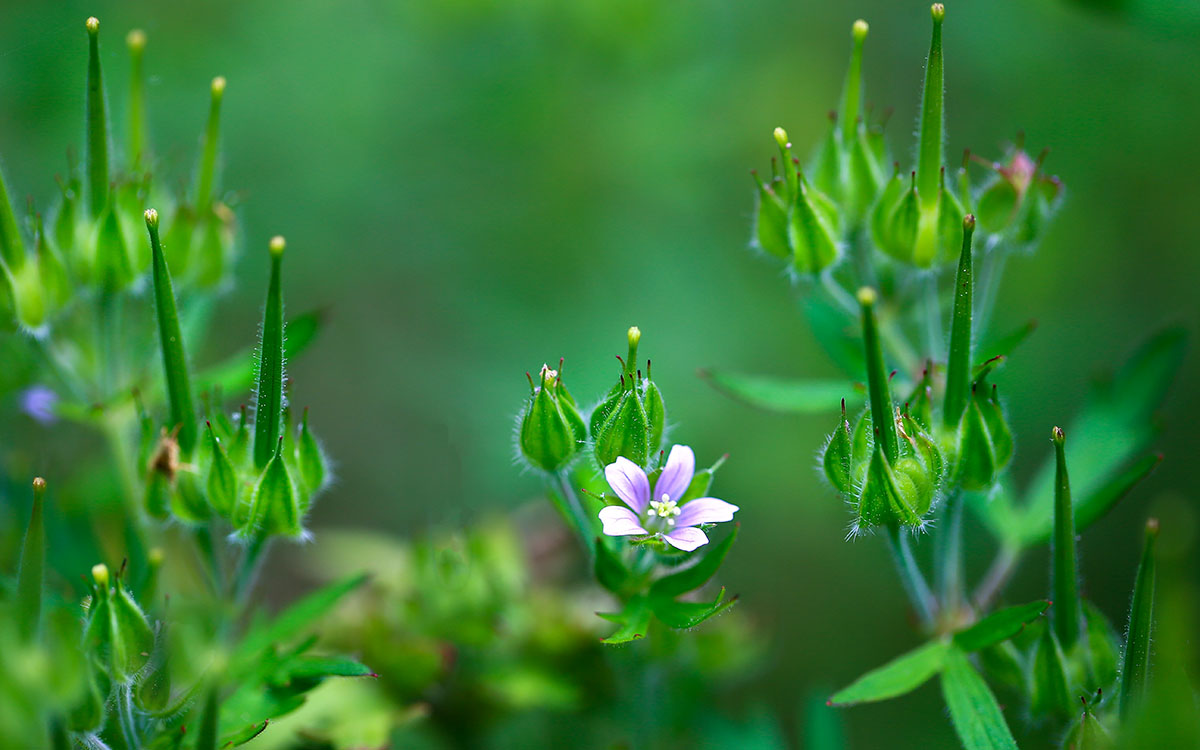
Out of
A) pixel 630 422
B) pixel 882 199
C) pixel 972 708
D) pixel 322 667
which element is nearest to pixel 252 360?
pixel 322 667

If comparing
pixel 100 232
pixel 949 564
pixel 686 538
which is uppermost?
pixel 100 232

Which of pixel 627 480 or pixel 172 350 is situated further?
pixel 172 350

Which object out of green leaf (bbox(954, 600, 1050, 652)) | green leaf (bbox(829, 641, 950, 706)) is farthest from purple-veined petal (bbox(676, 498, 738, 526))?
green leaf (bbox(954, 600, 1050, 652))

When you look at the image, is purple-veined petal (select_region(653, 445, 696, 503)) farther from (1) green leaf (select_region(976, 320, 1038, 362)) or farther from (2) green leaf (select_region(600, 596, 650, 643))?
(1) green leaf (select_region(976, 320, 1038, 362))

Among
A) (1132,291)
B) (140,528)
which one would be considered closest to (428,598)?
(140,528)

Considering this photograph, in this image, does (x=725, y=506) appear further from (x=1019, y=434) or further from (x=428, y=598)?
(x=1019, y=434)

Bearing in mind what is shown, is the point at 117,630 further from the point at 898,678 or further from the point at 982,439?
the point at 982,439
